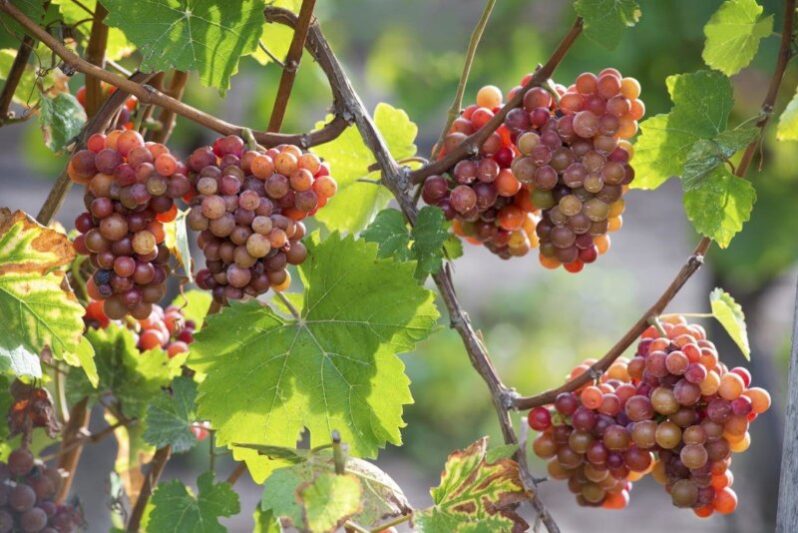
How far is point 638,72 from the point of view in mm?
3197

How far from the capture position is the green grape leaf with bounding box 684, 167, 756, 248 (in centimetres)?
88

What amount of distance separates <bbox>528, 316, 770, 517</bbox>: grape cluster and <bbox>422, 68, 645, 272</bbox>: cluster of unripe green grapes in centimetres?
11

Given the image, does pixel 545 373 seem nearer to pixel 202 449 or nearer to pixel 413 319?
pixel 202 449

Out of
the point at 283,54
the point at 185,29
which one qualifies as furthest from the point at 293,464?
the point at 283,54

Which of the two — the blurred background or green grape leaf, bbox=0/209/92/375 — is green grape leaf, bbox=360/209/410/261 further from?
the blurred background

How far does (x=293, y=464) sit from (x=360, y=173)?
14.8 inches

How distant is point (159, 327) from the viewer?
1.06 metres

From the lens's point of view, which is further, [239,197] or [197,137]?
[197,137]

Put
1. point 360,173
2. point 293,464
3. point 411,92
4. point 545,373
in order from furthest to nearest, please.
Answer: point 545,373, point 411,92, point 360,173, point 293,464

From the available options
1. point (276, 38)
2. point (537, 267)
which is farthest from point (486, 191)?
point (537, 267)

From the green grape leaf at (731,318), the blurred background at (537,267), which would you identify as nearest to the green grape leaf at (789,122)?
the green grape leaf at (731,318)

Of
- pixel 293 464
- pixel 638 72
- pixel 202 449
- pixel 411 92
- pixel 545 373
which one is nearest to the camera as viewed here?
pixel 293 464

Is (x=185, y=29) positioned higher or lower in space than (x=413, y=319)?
higher

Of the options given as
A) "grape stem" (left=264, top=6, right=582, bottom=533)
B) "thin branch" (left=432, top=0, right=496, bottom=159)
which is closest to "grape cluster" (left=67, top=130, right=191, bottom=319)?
"grape stem" (left=264, top=6, right=582, bottom=533)
